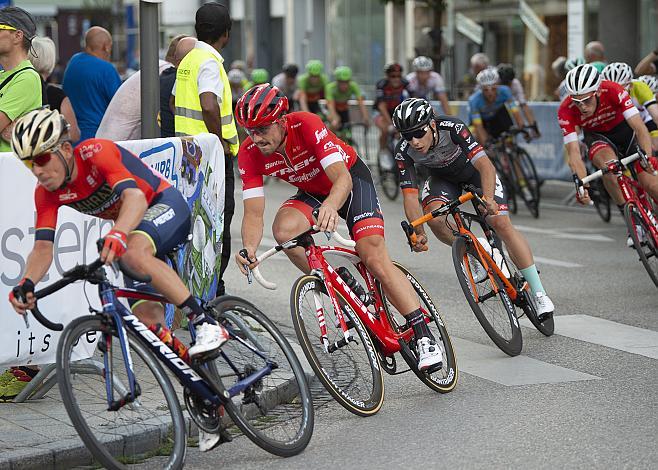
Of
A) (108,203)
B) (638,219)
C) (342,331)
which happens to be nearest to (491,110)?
(638,219)

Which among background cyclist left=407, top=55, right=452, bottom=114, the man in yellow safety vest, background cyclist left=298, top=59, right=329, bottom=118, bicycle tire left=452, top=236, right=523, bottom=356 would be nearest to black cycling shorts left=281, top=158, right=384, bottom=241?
bicycle tire left=452, top=236, right=523, bottom=356

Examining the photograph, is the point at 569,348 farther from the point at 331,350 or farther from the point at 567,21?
the point at 567,21

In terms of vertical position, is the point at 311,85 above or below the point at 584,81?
below

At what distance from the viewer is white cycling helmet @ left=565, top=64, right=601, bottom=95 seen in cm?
1034

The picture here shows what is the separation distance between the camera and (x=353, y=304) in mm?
6922

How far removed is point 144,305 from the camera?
623 cm

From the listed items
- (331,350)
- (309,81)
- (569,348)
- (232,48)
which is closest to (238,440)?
(331,350)

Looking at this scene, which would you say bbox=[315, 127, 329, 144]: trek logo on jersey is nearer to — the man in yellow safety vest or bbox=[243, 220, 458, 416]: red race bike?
bbox=[243, 220, 458, 416]: red race bike

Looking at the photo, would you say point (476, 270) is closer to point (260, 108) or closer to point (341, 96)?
point (260, 108)

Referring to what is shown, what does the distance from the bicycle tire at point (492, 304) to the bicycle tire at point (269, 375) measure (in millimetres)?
2129

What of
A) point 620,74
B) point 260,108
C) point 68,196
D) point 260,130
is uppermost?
point 620,74

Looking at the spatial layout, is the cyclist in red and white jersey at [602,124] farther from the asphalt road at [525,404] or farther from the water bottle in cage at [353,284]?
the water bottle in cage at [353,284]

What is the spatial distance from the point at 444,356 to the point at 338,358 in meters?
0.99

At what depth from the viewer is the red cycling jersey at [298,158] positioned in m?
7.04
